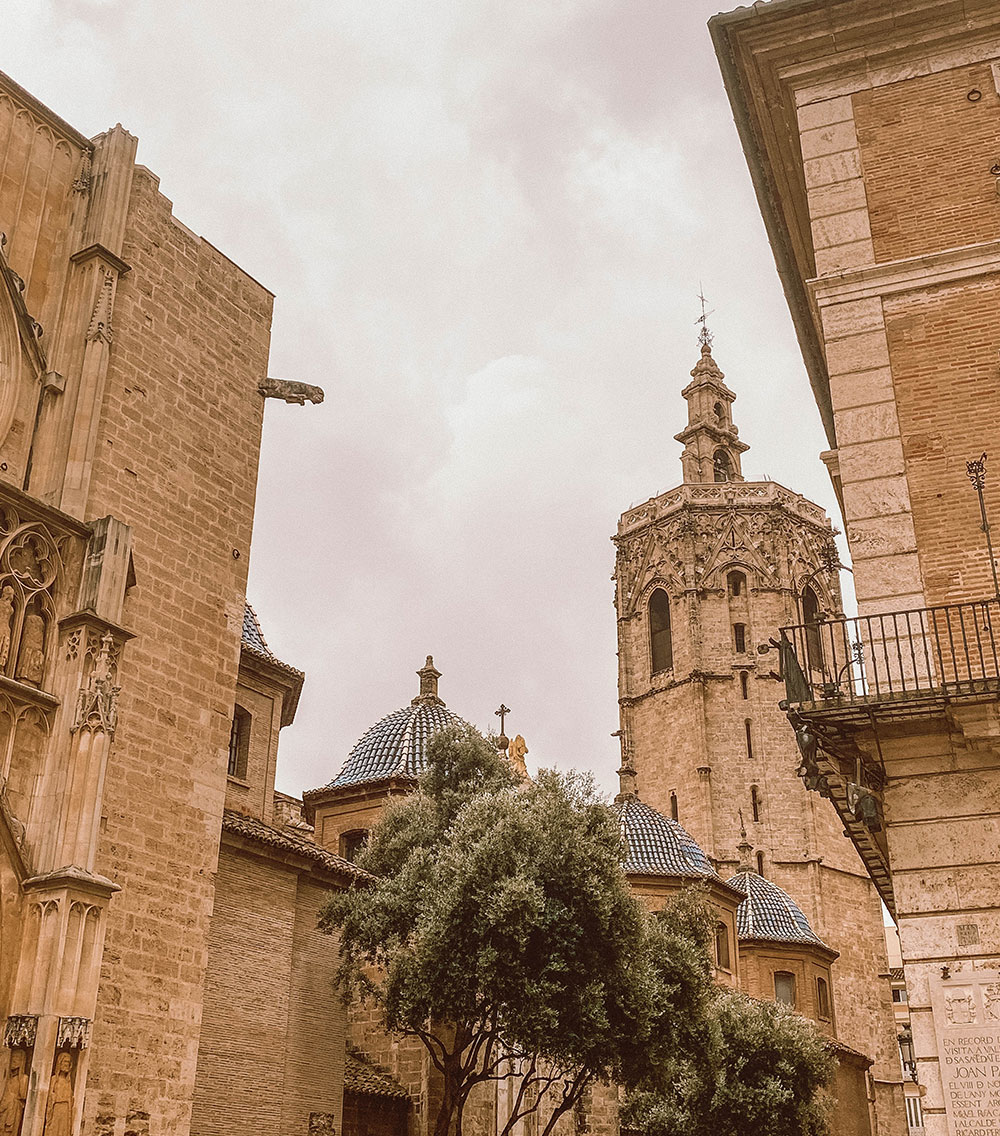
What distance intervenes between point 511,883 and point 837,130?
10.6 metres

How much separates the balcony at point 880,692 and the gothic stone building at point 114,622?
649 centimetres

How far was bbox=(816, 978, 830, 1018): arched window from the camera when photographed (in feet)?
133

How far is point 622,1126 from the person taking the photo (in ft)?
87.8

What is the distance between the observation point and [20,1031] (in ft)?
33.3

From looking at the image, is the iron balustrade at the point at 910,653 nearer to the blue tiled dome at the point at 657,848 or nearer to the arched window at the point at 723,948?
the blue tiled dome at the point at 657,848

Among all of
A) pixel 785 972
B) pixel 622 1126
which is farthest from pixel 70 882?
pixel 785 972

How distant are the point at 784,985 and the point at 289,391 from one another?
30986mm

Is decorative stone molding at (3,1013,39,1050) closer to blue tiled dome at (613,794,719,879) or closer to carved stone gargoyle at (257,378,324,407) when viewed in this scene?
carved stone gargoyle at (257,378,324,407)

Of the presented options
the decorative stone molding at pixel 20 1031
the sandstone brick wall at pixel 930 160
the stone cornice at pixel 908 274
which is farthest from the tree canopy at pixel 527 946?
the sandstone brick wall at pixel 930 160

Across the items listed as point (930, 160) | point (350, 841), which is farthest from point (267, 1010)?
point (930, 160)

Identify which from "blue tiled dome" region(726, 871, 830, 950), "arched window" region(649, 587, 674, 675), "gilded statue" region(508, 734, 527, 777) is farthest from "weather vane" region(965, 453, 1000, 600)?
"arched window" region(649, 587, 674, 675)

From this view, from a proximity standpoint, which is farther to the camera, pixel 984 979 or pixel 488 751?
pixel 488 751

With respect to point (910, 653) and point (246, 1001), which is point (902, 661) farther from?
point (246, 1001)

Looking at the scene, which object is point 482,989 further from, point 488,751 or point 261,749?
point 261,749
